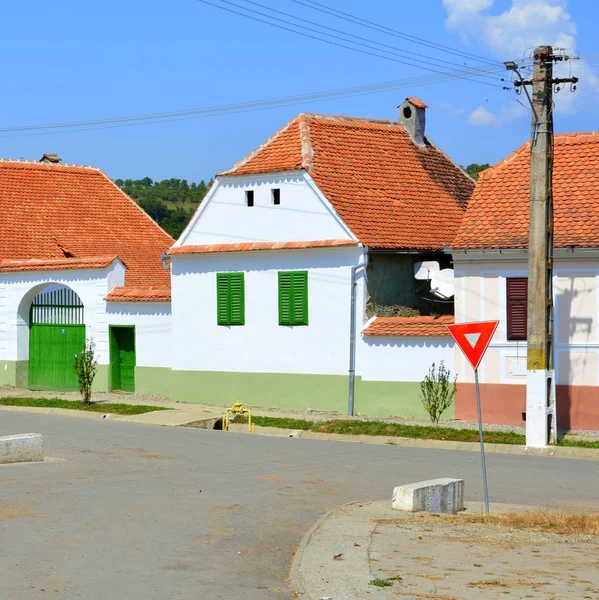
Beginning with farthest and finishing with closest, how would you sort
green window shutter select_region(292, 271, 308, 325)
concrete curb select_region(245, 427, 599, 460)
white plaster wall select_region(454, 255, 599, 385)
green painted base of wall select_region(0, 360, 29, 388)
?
green painted base of wall select_region(0, 360, 29, 388)
green window shutter select_region(292, 271, 308, 325)
white plaster wall select_region(454, 255, 599, 385)
concrete curb select_region(245, 427, 599, 460)

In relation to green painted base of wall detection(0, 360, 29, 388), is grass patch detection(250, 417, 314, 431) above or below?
below

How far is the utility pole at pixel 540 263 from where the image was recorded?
21469mm

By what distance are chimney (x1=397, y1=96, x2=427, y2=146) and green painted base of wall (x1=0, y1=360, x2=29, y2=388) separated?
1257cm

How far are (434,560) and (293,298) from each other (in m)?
18.0

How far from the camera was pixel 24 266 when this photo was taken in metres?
33.9

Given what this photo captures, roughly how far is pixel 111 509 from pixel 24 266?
21.4 meters

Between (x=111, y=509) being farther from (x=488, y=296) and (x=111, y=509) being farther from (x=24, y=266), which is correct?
(x=24, y=266)

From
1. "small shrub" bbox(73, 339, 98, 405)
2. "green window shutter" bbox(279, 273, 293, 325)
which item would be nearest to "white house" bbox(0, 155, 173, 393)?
"small shrub" bbox(73, 339, 98, 405)

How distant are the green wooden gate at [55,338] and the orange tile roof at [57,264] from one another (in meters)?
0.80

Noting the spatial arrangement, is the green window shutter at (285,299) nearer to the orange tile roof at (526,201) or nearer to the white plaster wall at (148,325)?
the white plaster wall at (148,325)

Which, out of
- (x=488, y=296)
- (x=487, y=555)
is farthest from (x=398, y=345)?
(x=487, y=555)

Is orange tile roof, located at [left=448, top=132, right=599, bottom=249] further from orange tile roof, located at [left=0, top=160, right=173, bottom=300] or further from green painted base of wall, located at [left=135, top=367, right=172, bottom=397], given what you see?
orange tile roof, located at [left=0, top=160, right=173, bottom=300]

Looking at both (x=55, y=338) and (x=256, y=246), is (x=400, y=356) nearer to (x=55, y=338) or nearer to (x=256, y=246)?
(x=256, y=246)

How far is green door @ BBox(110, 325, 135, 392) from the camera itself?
106 ft
